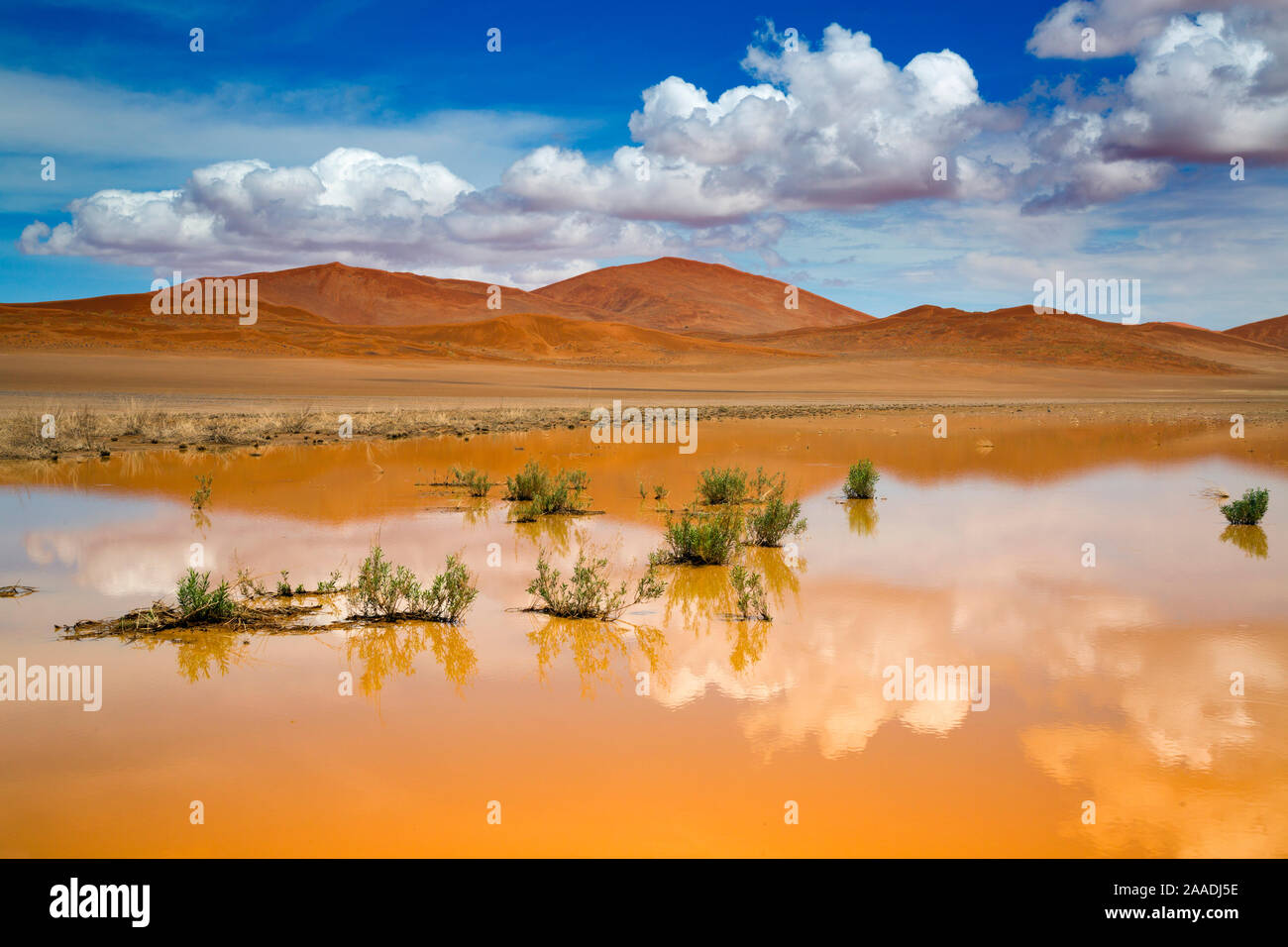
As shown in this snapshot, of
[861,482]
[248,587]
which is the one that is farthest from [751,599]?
[861,482]

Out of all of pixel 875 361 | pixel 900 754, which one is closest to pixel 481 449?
Answer: pixel 900 754

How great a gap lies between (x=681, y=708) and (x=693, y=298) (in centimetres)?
15720

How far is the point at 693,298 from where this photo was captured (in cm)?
15925

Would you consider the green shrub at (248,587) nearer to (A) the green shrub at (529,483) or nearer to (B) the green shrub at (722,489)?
(A) the green shrub at (529,483)

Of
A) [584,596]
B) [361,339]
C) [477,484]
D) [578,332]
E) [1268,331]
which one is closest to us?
[584,596]

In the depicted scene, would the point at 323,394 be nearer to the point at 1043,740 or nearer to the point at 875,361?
the point at 1043,740

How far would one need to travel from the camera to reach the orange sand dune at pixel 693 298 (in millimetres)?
150125

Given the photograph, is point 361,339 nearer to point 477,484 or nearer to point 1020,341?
point 1020,341

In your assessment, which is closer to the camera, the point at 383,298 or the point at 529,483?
the point at 529,483

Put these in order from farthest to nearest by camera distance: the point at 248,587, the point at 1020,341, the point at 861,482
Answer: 1. the point at 1020,341
2. the point at 861,482
3. the point at 248,587

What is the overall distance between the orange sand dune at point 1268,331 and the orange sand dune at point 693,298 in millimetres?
66091

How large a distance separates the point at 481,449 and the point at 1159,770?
1775 cm

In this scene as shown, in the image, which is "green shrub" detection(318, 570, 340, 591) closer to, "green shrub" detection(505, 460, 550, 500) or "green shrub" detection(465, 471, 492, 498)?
"green shrub" detection(505, 460, 550, 500)
